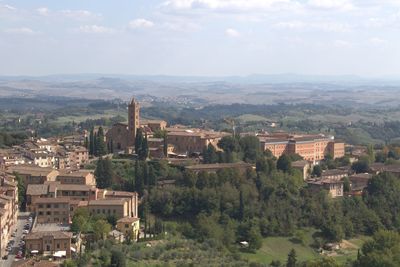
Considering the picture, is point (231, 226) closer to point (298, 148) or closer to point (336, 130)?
point (298, 148)

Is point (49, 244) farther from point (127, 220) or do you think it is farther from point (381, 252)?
point (381, 252)

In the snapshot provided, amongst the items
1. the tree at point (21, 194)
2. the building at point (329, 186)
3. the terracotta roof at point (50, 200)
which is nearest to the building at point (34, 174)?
the tree at point (21, 194)

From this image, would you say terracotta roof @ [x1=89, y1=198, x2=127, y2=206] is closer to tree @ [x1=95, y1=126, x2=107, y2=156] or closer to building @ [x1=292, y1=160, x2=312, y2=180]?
tree @ [x1=95, y1=126, x2=107, y2=156]

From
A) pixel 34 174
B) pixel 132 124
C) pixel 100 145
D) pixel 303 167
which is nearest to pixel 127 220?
pixel 34 174

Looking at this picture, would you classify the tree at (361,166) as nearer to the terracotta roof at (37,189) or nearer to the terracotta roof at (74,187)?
the terracotta roof at (74,187)

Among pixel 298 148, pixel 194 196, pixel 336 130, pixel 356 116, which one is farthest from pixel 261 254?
pixel 356 116

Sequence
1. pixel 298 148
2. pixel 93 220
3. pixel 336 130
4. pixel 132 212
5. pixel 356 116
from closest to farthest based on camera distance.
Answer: pixel 93 220 → pixel 132 212 → pixel 298 148 → pixel 336 130 → pixel 356 116
